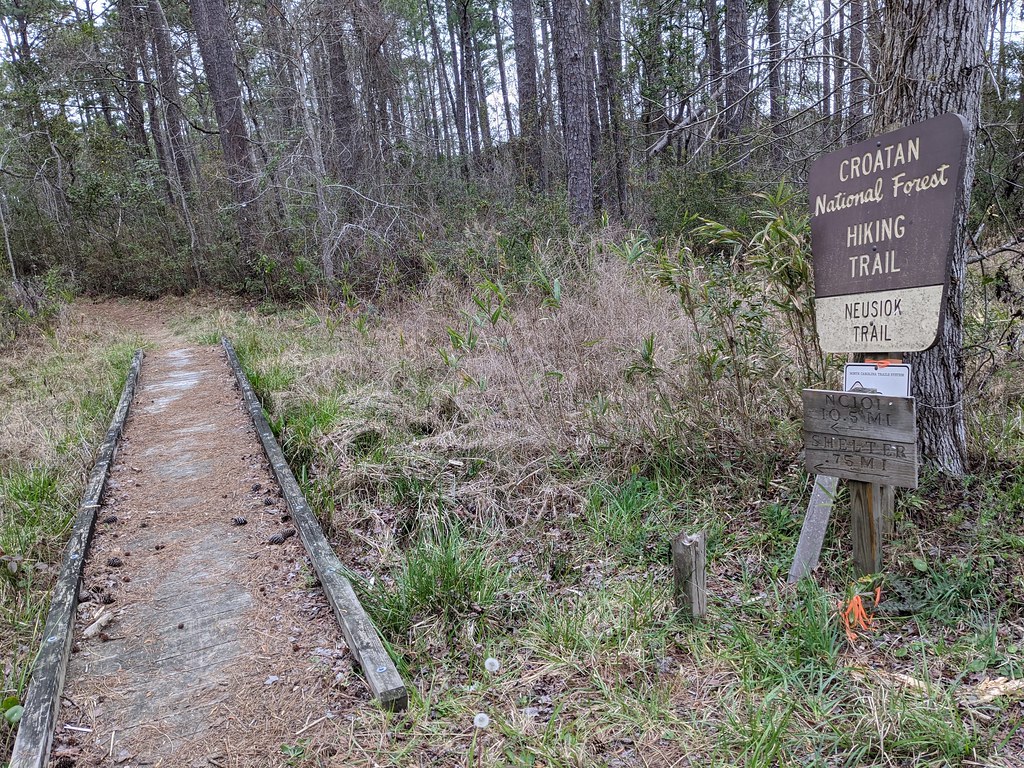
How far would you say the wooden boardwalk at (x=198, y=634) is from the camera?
253 cm

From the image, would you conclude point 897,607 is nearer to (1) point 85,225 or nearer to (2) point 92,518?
(2) point 92,518

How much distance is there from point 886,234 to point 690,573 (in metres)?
1.83

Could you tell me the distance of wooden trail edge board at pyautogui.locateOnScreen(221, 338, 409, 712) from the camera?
2623mm

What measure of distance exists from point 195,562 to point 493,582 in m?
1.93

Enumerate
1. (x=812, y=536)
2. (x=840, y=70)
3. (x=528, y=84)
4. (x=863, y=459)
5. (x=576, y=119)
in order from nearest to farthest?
(x=863, y=459) → (x=812, y=536) → (x=840, y=70) → (x=576, y=119) → (x=528, y=84)

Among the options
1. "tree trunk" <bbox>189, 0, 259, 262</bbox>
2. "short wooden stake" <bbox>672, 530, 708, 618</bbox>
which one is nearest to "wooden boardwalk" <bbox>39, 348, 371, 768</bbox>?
"short wooden stake" <bbox>672, 530, 708, 618</bbox>

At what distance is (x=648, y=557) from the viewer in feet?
12.3

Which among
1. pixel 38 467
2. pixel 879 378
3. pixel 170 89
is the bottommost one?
pixel 38 467

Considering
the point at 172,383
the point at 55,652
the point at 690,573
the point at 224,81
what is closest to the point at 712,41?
the point at 224,81

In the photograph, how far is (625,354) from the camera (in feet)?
17.8

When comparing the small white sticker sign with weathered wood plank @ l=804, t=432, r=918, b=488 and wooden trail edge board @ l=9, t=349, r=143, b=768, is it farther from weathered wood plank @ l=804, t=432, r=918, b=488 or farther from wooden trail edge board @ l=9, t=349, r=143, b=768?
wooden trail edge board @ l=9, t=349, r=143, b=768

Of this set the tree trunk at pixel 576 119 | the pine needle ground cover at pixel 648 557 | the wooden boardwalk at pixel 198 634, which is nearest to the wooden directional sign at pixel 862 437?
the pine needle ground cover at pixel 648 557

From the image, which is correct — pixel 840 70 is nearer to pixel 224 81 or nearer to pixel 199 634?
pixel 199 634

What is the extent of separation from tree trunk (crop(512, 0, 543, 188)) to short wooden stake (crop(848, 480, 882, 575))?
11637 mm
